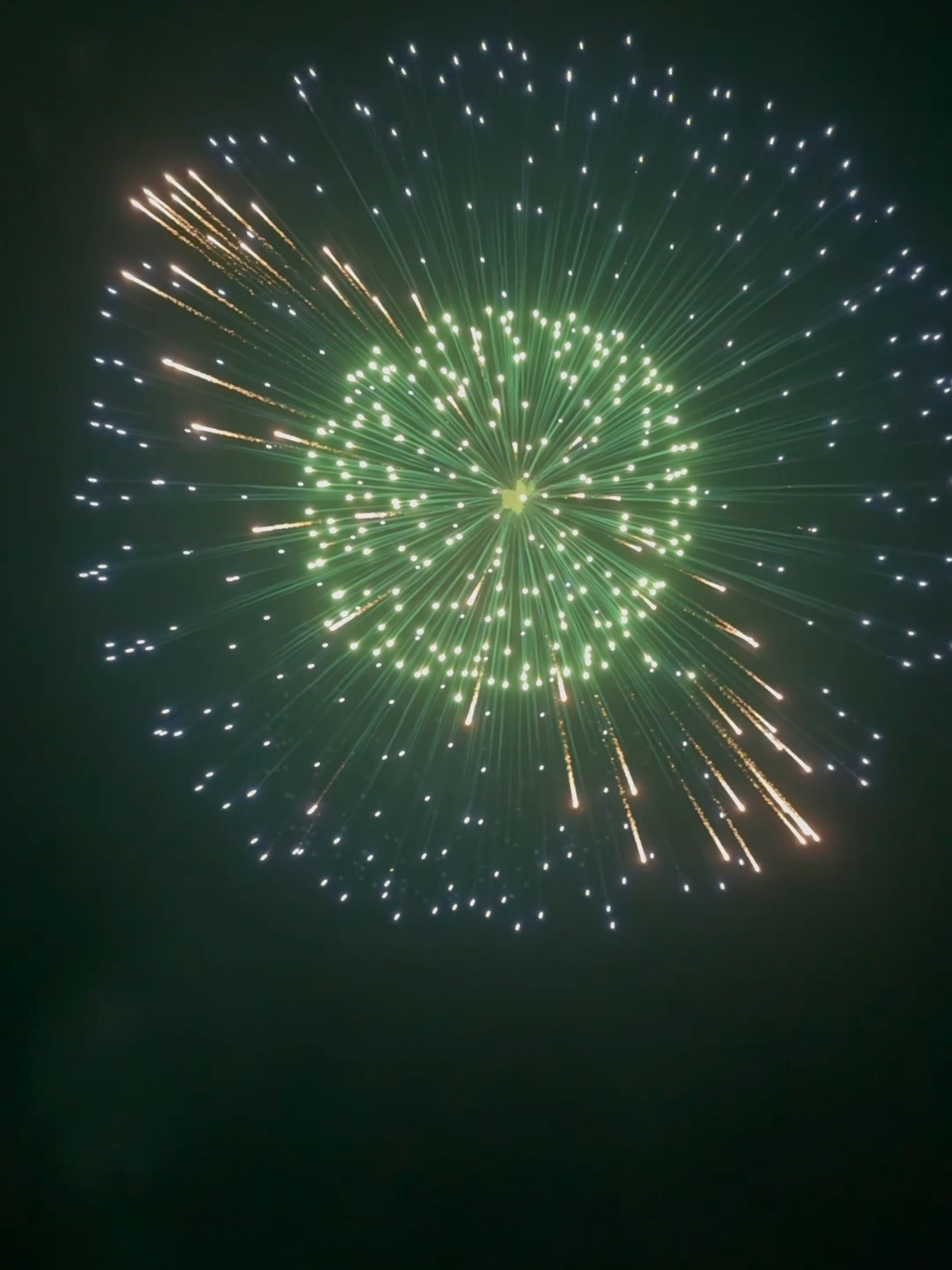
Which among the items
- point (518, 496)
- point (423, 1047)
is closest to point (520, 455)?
point (518, 496)

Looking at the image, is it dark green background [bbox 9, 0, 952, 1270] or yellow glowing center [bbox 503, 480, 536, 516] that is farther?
dark green background [bbox 9, 0, 952, 1270]

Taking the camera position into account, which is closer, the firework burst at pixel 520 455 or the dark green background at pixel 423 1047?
the firework burst at pixel 520 455

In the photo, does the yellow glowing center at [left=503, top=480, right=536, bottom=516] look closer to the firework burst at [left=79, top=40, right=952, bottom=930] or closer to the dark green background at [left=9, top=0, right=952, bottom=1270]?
the firework burst at [left=79, top=40, right=952, bottom=930]

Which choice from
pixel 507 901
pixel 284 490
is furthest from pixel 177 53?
pixel 507 901

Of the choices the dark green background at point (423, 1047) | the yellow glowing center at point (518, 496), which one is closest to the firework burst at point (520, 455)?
the yellow glowing center at point (518, 496)

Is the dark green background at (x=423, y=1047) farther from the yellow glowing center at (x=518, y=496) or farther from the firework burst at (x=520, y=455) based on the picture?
the yellow glowing center at (x=518, y=496)

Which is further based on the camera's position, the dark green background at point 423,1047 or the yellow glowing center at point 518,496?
the dark green background at point 423,1047

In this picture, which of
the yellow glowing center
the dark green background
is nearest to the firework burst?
the yellow glowing center

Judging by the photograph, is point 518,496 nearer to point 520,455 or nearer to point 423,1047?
point 520,455

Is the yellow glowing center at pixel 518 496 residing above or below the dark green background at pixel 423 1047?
above
